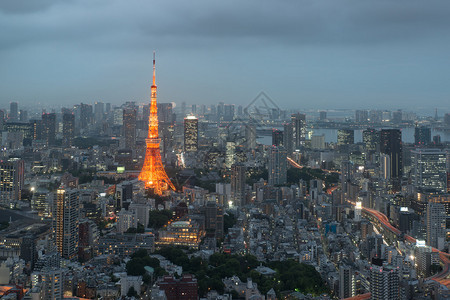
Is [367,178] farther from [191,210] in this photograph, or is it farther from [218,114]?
[218,114]

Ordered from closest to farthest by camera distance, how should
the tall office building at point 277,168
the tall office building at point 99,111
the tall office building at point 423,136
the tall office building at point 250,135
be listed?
1. the tall office building at point 277,168
2. the tall office building at point 250,135
3. the tall office building at point 423,136
4. the tall office building at point 99,111

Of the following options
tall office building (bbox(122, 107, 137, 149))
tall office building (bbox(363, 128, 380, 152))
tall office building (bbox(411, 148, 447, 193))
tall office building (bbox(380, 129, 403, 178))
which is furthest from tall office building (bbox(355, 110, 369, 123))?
tall office building (bbox(411, 148, 447, 193))

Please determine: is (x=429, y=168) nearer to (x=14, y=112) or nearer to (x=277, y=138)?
(x=277, y=138)

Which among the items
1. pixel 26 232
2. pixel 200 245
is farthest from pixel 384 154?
pixel 26 232

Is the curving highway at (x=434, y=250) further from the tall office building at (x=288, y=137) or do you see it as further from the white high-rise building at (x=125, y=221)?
the tall office building at (x=288, y=137)

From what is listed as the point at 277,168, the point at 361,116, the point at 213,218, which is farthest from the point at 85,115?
the point at 213,218

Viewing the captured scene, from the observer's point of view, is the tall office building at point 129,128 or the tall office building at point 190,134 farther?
the tall office building at point 129,128

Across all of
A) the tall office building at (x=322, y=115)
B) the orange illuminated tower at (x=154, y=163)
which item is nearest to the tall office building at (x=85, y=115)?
the tall office building at (x=322, y=115)

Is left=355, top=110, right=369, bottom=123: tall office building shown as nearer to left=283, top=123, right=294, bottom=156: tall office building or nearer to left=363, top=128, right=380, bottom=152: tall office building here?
left=363, top=128, right=380, bottom=152: tall office building

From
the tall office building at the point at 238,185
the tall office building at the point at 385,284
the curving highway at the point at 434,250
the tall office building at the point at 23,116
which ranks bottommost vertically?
the curving highway at the point at 434,250
